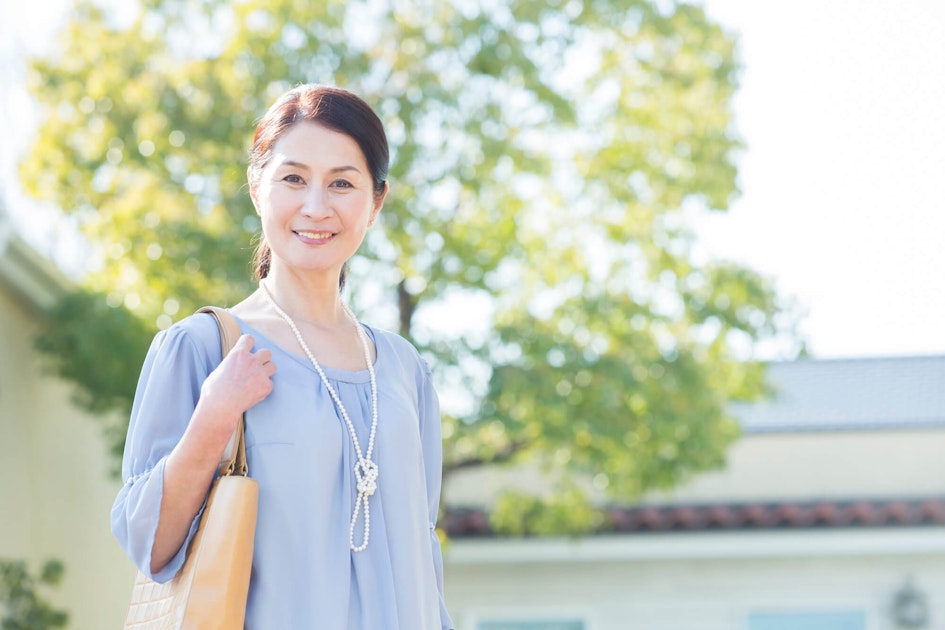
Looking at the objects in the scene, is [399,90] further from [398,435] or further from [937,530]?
[398,435]

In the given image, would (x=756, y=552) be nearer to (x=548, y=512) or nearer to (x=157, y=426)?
(x=548, y=512)

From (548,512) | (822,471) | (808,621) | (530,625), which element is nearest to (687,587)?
(808,621)

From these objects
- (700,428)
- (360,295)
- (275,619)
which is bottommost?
(275,619)

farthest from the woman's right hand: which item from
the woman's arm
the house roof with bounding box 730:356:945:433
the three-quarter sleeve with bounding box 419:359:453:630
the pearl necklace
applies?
the house roof with bounding box 730:356:945:433

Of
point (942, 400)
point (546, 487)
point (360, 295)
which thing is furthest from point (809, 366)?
point (360, 295)

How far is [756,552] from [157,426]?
368 inches

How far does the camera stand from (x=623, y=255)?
840 centimetres

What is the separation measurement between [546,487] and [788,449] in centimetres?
213

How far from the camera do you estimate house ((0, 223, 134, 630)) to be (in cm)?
807

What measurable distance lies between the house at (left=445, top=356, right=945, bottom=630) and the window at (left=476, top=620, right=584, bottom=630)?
12mm

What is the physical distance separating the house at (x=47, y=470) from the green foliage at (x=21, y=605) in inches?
18.8

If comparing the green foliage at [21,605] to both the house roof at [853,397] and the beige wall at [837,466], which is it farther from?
the house roof at [853,397]

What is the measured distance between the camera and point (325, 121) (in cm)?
204

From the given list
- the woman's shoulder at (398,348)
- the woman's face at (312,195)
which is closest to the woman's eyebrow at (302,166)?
the woman's face at (312,195)
